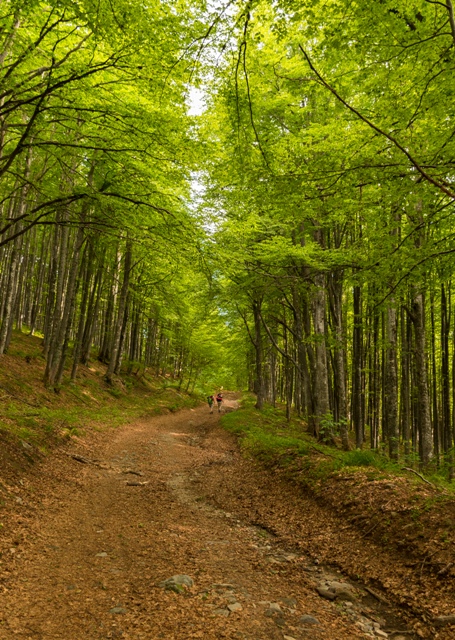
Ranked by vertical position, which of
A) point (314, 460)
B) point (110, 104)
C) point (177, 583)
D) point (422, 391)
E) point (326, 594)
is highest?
point (110, 104)

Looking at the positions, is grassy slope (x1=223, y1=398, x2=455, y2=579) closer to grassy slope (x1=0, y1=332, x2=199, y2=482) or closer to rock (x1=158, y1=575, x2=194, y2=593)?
rock (x1=158, y1=575, x2=194, y2=593)

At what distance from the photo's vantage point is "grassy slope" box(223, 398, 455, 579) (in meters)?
4.57

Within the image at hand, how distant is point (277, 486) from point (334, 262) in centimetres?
Answer: 591

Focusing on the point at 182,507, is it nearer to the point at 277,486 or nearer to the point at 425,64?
the point at 277,486

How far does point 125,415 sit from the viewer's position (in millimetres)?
16734

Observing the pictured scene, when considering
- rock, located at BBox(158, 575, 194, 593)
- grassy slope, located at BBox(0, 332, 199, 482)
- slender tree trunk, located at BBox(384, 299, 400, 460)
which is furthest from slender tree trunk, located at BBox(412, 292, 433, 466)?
grassy slope, located at BBox(0, 332, 199, 482)

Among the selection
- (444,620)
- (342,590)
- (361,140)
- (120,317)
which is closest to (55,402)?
(120,317)

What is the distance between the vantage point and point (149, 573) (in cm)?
429

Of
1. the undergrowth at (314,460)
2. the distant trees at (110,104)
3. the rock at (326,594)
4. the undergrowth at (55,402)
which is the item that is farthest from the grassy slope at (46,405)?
the undergrowth at (314,460)

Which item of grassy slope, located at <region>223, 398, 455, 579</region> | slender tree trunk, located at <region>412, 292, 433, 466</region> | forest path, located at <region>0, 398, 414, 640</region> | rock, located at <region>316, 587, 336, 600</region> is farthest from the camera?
slender tree trunk, located at <region>412, 292, 433, 466</region>

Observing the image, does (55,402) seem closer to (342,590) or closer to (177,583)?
(177,583)

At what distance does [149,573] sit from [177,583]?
1.46 feet

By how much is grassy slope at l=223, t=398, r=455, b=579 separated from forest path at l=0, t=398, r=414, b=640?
2.79 ft

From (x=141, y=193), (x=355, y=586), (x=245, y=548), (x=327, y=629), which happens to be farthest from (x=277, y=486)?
(x=141, y=193)
